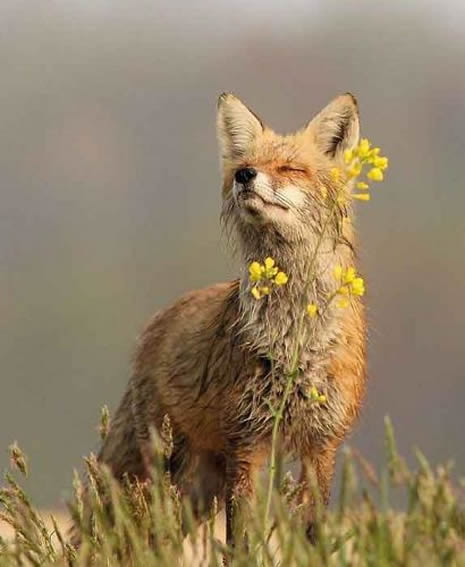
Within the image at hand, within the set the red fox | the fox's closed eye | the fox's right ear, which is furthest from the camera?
the fox's right ear

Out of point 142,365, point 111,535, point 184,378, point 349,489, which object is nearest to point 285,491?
point 111,535

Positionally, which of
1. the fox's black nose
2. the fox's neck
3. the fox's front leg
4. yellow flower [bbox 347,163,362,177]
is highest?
the fox's black nose

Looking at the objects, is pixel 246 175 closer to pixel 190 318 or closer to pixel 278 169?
pixel 278 169

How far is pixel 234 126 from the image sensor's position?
7.37 m

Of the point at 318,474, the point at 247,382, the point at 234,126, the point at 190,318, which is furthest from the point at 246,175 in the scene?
the point at 318,474

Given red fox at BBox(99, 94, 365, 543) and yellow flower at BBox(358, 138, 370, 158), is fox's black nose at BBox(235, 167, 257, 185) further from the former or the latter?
yellow flower at BBox(358, 138, 370, 158)

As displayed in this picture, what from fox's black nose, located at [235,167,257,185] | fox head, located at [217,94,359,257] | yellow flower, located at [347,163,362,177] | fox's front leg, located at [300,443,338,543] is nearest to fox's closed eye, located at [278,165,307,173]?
fox head, located at [217,94,359,257]

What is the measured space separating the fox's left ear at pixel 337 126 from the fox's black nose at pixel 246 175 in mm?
926

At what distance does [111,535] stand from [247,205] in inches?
132

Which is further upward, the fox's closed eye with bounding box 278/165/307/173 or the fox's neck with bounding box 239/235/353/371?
the fox's closed eye with bounding box 278/165/307/173

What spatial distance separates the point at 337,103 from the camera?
7184 mm

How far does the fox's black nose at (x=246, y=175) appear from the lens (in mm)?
6477

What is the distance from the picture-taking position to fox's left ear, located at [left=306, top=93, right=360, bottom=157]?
23.3 ft

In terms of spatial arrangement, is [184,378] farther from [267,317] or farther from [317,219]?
[317,219]
